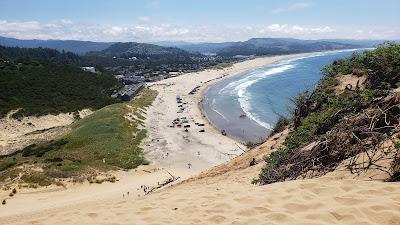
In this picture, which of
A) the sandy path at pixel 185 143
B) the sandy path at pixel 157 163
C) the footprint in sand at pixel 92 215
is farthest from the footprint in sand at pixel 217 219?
the sandy path at pixel 185 143

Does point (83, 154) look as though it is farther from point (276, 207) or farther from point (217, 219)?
point (276, 207)

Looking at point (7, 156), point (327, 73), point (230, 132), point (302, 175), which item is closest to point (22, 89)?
point (7, 156)

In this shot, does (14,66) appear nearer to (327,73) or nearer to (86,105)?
(86,105)

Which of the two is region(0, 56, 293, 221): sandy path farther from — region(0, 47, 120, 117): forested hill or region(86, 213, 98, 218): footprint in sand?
region(0, 47, 120, 117): forested hill

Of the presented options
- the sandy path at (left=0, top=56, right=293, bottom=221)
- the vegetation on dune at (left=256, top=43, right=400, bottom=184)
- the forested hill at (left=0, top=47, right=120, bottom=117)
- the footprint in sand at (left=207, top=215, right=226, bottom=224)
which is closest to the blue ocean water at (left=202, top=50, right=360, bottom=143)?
the sandy path at (left=0, top=56, right=293, bottom=221)

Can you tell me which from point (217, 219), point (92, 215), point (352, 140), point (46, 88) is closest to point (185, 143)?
point (352, 140)
